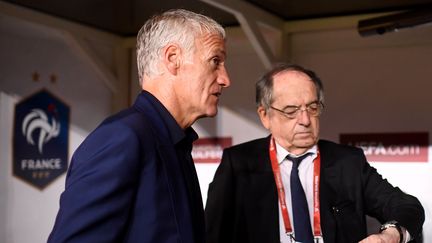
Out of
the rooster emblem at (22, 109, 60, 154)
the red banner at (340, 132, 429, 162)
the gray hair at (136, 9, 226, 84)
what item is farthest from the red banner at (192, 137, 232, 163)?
the gray hair at (136, 9, 226, 84)

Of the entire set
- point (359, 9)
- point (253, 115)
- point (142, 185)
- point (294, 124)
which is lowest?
point (142, 185)

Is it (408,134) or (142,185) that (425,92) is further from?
(142,185)

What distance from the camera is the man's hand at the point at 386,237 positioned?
3.68 feet

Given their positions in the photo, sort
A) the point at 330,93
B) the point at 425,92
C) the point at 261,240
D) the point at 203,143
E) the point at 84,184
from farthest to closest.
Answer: the point at 203,143 → the point at 330,93 → the point at 425,92 → the point at 261,240 → the point at 84,184

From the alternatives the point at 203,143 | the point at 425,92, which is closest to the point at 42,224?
the point at 203,143

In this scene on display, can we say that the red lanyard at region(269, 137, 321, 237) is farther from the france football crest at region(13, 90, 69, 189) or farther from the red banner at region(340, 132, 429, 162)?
the france football crest at region(13, 90, 69, 189)

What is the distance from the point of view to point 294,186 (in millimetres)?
1399

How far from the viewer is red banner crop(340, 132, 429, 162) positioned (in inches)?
94.7

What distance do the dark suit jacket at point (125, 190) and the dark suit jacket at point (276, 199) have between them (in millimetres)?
576

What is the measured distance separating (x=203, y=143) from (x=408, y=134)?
0.95 meters

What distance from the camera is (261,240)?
4.50 ft

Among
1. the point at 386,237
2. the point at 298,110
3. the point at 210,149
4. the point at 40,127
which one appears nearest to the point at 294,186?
the point at 298,110

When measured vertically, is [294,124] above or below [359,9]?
below

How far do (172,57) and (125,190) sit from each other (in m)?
0.23
